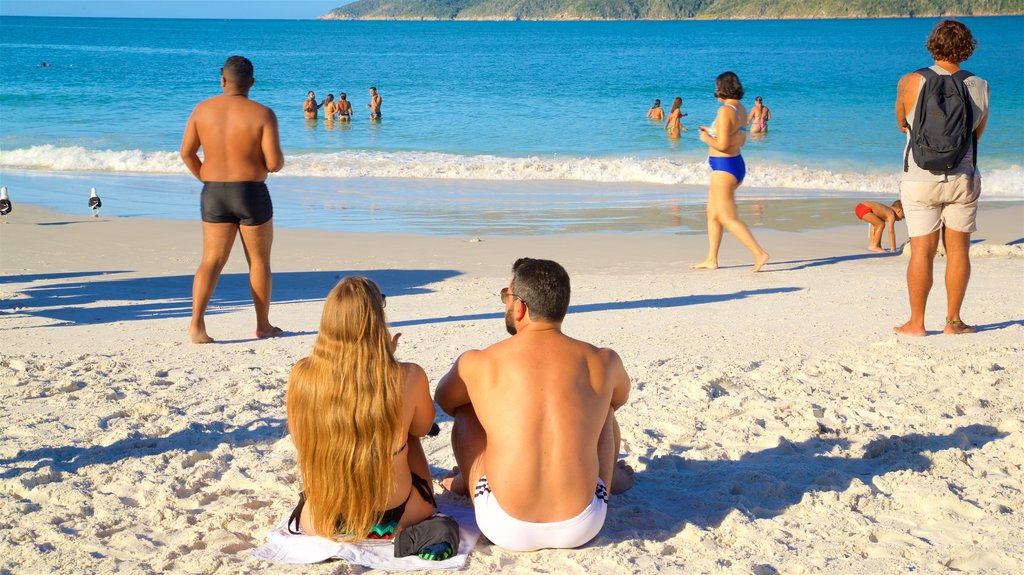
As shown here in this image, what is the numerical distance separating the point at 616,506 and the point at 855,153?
716 inches

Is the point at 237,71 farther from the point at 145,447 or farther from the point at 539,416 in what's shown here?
the point at 539,416

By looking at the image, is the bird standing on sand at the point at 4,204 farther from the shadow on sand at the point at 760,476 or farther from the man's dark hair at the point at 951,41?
the man's dark hair at the point at 951,41

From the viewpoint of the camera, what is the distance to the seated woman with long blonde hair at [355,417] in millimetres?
3088

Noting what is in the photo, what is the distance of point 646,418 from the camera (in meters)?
4.68

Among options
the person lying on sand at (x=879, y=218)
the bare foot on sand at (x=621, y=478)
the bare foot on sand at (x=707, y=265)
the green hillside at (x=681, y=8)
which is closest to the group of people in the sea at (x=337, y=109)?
the person lying on sand at (x=879, y=218)

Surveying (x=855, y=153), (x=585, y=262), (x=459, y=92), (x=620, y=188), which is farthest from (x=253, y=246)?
(x=459, y=92)

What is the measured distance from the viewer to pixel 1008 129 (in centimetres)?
2397

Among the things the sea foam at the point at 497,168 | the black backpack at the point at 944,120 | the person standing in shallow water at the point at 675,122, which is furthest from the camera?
the person standing in shallow water at the point at 675,122

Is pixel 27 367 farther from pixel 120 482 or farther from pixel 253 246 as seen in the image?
pixel 120 482

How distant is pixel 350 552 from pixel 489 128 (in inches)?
900

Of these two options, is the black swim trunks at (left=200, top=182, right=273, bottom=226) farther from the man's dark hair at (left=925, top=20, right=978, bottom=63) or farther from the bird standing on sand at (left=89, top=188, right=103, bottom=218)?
the bird standing on sand at (left=89, top=188, right=103, bottom=218)

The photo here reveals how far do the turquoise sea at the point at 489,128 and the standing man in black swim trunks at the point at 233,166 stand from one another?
555 centimetres

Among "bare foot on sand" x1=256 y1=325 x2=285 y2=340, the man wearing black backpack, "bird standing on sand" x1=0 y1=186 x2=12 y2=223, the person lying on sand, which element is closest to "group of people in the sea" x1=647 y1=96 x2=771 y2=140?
the person lying on sand

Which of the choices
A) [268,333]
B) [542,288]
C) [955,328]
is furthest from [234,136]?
[955,328]
